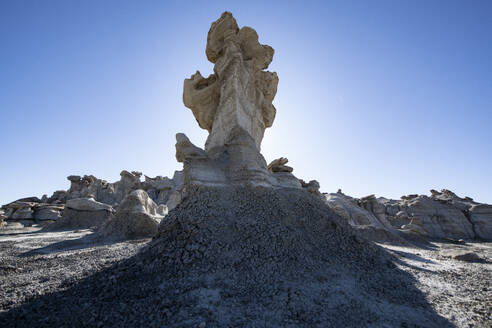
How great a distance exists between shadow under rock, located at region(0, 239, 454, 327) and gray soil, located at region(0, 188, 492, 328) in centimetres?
2

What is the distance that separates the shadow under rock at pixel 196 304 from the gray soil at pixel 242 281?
0.05 ft

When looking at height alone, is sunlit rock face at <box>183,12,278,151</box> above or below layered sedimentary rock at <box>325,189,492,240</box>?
above

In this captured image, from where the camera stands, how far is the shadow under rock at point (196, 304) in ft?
7.72

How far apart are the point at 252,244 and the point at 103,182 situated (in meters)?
34.8

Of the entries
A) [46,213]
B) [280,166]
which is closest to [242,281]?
[280,166]

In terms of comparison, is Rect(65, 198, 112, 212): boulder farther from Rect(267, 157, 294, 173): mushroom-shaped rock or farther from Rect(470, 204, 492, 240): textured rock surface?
Rect(470, 204, 492, 240): textured rock surface

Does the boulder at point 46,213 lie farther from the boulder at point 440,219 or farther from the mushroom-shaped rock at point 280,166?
the boulder at point 440,219

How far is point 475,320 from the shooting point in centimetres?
278

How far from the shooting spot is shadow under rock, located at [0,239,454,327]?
235cm

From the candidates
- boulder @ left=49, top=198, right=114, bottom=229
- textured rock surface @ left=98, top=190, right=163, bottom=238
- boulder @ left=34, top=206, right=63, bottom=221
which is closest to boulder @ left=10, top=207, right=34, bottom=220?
boulder @ left=34, top=206, right=63, bottom=221

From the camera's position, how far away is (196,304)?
2.67 m

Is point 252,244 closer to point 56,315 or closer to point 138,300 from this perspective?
point 138,300

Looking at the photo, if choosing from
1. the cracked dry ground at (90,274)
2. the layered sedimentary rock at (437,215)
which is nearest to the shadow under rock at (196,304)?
the cracked dry ground at (90,274)

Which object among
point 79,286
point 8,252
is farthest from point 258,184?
point 8,252
